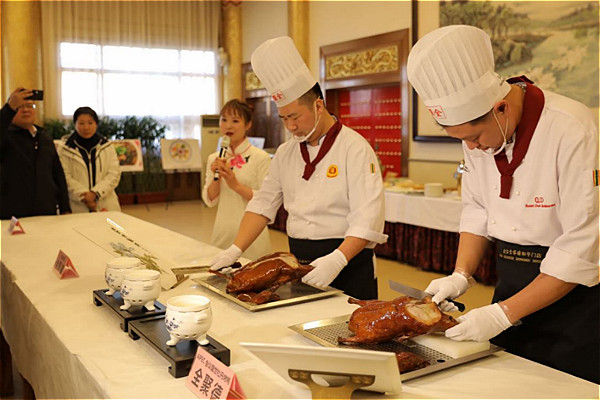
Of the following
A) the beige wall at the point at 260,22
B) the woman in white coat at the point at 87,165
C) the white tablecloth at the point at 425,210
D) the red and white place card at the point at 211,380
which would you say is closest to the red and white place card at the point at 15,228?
the woman in white coat at the point at 87,165

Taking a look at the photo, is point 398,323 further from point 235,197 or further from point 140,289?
point 235,197

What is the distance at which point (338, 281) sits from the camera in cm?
222

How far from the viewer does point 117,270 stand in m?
1.72

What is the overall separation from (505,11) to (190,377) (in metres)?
6.00

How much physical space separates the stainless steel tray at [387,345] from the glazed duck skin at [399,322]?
0.02 metres

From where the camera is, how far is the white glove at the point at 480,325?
4.38 ft

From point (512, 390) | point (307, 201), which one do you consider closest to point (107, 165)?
point (307, 201)

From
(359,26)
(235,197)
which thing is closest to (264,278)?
(235,197)

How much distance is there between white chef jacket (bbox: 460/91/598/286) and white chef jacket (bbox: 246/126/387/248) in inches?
17.7

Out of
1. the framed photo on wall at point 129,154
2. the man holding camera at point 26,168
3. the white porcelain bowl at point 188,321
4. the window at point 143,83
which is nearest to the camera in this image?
the white porcelain bowl at point 188,321

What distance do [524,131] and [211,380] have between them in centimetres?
105

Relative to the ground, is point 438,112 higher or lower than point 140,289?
higher

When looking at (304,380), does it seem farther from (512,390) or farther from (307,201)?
(307,201)

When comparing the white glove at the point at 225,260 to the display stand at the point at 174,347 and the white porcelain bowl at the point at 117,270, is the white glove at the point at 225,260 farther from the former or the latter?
the display stand at the point at 174,347
